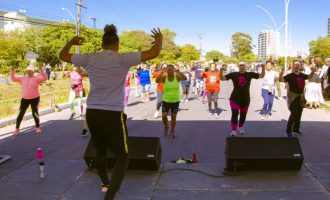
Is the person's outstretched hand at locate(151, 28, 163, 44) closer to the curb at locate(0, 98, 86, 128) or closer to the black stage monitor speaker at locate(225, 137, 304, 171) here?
the black stage monitor speaker at locate(225, 137, 304, 171)

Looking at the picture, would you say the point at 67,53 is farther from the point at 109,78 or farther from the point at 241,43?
the point at 241,43

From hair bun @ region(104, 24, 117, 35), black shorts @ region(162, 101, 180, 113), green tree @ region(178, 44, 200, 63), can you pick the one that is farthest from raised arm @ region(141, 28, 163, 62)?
green tree @ region(178, 44, 200, 63)

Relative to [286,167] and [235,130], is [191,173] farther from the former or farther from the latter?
[235,130]

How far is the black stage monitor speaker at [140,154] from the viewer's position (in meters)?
6.18

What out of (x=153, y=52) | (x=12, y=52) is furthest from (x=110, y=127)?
(x=12, y=52)

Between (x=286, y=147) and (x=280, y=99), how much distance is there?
552 inches

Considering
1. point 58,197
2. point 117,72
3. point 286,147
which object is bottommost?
point 58,197

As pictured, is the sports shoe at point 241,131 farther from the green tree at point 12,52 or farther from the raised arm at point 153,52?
the green tree at point 12,52

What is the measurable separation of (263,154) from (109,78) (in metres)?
2.74

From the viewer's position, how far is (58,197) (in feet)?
17.6

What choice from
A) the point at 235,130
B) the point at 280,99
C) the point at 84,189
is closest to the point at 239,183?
the point at 84,189

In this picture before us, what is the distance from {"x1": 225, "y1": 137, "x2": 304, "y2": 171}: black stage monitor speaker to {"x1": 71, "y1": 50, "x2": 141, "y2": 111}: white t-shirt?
2249mm

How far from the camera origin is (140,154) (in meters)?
6.23

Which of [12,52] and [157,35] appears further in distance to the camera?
[12,52]
